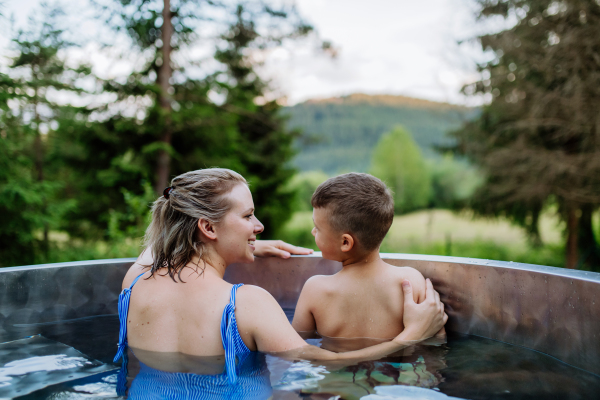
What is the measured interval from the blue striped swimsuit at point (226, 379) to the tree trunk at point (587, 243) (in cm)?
738

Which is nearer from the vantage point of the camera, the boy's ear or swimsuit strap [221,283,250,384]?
swimsuit strap [221,283,250,384]

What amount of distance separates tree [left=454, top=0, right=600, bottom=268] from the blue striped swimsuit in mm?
5638

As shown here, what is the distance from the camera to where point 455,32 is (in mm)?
7988

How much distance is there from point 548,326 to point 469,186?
769cm

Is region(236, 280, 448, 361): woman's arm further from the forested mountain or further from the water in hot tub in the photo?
the forested mountain

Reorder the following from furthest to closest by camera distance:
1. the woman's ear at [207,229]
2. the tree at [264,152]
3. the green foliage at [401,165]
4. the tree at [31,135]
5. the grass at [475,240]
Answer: the green foliage at [401,165] < the tree at [264,152] < the grass at [475,240] < the tree at [31,135] < the woman's ear at [207,229]

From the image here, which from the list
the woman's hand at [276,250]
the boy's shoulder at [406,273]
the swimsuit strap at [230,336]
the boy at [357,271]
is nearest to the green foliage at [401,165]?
the woman's hand at [276,250]

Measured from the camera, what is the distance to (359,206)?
179 centimetres

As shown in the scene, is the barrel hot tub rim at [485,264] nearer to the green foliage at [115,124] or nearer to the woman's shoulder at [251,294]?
the woman's shoulder at [251,294]

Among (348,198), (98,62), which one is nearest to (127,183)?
(98,62)

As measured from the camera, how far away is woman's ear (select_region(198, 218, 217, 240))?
5.06 ft

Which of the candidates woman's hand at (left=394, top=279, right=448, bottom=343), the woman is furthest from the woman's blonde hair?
woman's hand at (left=394, top=279, right=448, bottom=343)

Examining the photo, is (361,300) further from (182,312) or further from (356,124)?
(356,124)

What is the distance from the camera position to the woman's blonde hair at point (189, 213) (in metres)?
1.55
